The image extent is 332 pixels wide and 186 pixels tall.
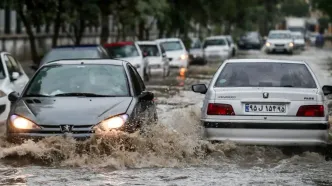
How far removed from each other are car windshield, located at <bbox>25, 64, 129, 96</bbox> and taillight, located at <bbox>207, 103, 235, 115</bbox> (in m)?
1.12

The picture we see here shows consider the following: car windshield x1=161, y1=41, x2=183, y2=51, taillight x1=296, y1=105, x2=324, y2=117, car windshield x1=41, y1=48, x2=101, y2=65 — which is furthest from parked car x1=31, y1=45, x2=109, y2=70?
car windshield x1=161, y1=41, x2=183, y2=51

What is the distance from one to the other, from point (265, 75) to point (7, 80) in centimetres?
502

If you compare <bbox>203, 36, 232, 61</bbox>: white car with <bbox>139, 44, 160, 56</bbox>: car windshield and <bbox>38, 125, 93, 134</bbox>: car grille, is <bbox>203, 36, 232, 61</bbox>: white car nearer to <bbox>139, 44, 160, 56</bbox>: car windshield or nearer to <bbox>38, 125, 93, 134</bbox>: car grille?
<bbox>139, 44, 160, 56</bbox>: car windshield

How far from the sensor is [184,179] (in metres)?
9.53

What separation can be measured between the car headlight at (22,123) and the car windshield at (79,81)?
0.99m

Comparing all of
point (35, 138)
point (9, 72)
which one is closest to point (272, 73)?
point (35, 138)

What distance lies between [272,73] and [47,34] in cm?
3694

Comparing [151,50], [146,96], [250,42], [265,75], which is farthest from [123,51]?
[250,42]

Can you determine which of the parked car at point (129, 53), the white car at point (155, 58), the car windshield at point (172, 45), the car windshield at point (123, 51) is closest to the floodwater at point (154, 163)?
the parked car at point (129, 53)

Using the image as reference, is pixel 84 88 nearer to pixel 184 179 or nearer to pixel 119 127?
pixel 119 127

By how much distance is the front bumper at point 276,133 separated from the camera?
11078 mm

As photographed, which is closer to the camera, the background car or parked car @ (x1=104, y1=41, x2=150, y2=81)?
the background car

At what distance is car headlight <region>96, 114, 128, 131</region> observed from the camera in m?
10.5

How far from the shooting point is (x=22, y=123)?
10664 millimetres
